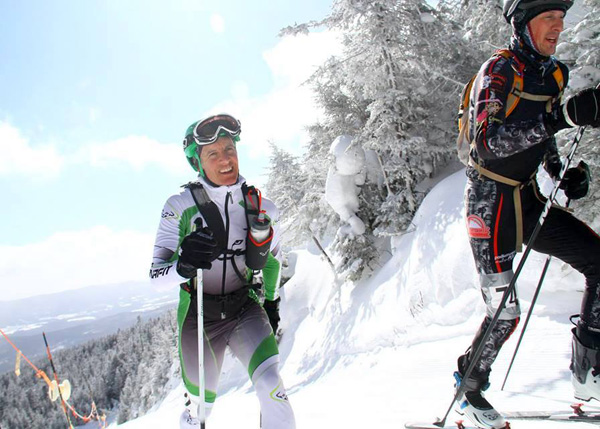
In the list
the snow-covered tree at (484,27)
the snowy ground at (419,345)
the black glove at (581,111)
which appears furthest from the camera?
the snow-covered tree at (484,27)

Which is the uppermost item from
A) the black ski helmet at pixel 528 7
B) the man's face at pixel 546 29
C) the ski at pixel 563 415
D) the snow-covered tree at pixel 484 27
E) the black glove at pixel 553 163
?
the snow-covered tree at pixel 484 27

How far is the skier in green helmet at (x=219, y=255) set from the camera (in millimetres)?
3271

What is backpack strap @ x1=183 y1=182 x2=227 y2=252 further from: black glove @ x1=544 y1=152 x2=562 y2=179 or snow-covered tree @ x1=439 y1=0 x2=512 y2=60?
snow-covered tree @ x1=439 y1=0 x2=512 y2=60

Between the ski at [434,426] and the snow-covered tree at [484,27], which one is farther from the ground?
the snow-covered tree at [484,27]

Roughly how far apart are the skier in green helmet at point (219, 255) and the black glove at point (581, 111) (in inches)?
94.2

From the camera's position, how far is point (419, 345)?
8.67m

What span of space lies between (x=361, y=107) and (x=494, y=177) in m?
18.1

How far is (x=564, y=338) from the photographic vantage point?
17.4 feet

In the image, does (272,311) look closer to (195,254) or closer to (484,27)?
(195,254)

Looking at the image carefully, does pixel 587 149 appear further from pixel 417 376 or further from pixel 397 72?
pixel 397 72

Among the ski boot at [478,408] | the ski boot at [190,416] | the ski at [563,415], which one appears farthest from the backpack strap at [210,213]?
the ski at [563,415]

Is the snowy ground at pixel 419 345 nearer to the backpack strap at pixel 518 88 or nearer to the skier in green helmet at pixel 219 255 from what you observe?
the skier in green helmet at pixel 219 255

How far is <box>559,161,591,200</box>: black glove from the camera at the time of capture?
3.06 m

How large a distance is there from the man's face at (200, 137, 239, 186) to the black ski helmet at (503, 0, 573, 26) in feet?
8.69
